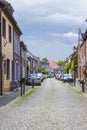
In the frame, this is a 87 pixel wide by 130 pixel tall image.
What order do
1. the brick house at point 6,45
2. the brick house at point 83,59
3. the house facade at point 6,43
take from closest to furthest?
the brick house at point 6,45 < the house facade at point 6,43 < the brick house at point 83,59

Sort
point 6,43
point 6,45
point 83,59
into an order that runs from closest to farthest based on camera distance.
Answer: point 6,43 → point 6,45 → point 83,59

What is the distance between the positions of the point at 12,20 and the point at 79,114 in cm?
2243

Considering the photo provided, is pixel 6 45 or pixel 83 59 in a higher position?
pixel 83 59

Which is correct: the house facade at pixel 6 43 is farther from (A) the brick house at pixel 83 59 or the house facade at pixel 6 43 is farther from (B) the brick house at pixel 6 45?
(A) the brick house at pixel 83 59

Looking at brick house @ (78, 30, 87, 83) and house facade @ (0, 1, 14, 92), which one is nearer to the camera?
house facade @ (0, 1, 14, 92)

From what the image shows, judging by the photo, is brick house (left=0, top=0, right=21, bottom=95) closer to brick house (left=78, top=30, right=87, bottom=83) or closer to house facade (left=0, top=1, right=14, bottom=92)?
house facade (left=0, top=1, right=14, bottom=92)

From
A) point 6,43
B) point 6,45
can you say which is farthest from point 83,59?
point 6,43

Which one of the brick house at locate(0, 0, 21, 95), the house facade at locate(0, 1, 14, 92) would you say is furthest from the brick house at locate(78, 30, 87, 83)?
the house facade at locate(0, 1, 14, 92)

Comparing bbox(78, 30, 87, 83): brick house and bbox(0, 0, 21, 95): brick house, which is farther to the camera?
bbox(78, 30, 87, 83): brick house

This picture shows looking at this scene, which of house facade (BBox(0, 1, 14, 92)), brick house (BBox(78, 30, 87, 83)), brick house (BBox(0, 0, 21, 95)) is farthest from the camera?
brick house (BBox(78, 30, 87, 83))

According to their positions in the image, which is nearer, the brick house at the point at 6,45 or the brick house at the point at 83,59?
the brick house at the point at 6,45

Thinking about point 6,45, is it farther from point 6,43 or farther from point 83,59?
point 83,59

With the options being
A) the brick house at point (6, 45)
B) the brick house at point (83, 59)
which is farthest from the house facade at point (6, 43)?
the brick house at point (83, 59)

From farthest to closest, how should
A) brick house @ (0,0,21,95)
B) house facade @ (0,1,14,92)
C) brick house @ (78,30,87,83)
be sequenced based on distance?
brick house @ (78,30,87,83)
house facade @ (0,1,14,92)
brick house @ (0,0,21,95)
